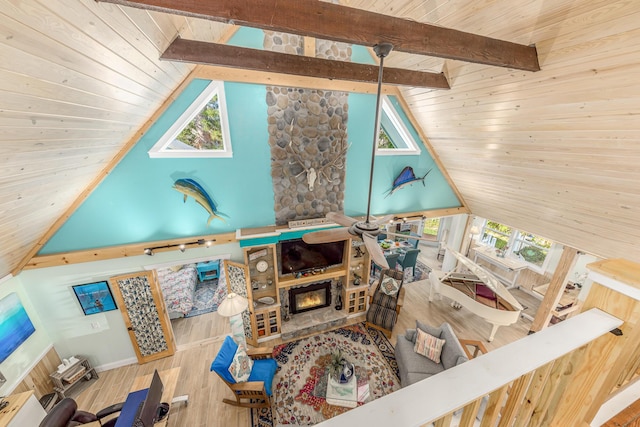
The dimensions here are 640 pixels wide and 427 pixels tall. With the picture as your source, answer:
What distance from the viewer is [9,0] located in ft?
3.60

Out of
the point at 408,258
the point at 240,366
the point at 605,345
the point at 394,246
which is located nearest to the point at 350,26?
the point at 605,345

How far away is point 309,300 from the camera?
17.9 feet

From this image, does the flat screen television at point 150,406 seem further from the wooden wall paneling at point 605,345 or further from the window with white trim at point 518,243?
the window with white trim at point 518,243

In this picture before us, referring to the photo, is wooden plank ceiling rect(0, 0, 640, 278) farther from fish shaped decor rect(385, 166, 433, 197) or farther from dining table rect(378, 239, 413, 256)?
dining table rect(378, 239, 413, 256)

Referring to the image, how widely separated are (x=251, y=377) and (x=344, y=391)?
1480 millimetres

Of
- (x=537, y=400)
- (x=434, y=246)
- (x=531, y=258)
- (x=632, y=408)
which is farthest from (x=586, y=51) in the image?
(x=434, y=246)

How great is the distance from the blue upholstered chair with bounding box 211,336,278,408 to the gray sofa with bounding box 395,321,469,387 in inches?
85.7

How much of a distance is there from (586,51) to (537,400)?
118 inches

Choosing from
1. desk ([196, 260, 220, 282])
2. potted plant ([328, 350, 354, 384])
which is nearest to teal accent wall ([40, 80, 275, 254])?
potted plant ([328, 350, 354, 384])

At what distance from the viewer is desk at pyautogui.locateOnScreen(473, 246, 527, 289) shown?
6609 millimetres

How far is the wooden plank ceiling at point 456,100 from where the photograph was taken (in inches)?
62.1

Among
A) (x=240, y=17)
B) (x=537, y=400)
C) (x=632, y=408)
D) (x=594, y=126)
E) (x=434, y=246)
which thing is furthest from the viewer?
(x=434, y=246)

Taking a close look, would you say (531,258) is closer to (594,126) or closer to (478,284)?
(478,284)

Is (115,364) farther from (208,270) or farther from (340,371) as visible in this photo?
(340,371)
